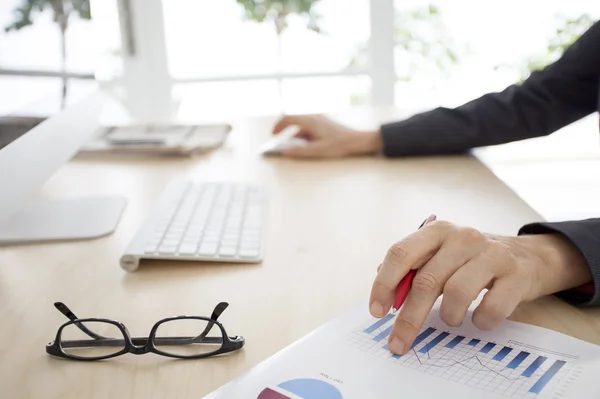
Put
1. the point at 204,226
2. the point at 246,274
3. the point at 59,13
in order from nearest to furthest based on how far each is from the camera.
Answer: the point at 246,274 < the point at 204,226 < the point at 59,13

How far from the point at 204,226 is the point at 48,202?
0.32m

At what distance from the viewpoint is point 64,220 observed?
0.97m

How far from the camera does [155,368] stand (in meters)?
0.57

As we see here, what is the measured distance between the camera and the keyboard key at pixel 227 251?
0.80m

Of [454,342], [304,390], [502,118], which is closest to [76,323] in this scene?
[304,390]

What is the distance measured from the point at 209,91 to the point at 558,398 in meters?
2.98

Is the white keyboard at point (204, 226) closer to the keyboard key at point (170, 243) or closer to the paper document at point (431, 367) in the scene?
the keyboard key at point (170, 243)

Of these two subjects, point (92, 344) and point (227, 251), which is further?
point (227, 251)

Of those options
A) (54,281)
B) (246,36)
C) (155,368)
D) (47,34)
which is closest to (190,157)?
(47,34)

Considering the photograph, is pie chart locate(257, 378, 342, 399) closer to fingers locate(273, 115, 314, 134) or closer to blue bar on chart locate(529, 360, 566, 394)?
blue bar on chart locate(529, 360, 566, 394)

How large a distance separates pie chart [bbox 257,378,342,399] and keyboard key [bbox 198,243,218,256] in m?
0.30

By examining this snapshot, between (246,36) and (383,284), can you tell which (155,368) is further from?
(246,36)

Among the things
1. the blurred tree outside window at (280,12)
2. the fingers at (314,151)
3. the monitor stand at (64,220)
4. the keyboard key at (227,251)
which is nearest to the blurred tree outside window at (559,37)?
the blurred tree outside window at (280,12)

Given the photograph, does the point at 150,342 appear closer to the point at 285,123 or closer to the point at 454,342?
the point at 454,342
